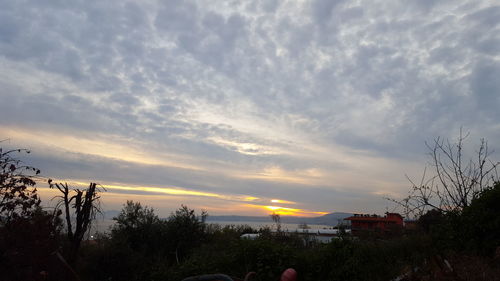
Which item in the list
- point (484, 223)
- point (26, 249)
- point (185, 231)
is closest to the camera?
point (26, 249)

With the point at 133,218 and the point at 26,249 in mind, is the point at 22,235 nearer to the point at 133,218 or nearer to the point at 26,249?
the point at 26,249

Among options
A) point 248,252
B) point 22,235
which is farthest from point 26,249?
point 248,252

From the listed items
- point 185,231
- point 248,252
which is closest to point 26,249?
point 248,252

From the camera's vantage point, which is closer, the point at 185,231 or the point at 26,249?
the point at 26,249

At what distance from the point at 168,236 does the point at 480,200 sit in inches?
410

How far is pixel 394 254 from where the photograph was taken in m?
10.4

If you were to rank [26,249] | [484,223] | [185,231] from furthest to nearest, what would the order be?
1. [185,231]
2. [484,223]
3. [26,249]

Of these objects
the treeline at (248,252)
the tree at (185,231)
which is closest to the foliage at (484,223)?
the treeline at (248,252)

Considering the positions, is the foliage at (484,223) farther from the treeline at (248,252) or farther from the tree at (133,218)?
the tree at (133,218)

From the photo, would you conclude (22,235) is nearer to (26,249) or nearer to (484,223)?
(26,249)

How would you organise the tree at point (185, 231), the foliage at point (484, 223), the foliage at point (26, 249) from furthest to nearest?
the tree at point (185, 231), the foliage at point (484, 223), the foliage at point (26, 249)

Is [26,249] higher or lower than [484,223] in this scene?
lower

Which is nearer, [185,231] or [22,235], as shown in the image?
[22,235]

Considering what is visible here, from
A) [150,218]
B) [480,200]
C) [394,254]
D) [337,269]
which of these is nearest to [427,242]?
[394,254]
